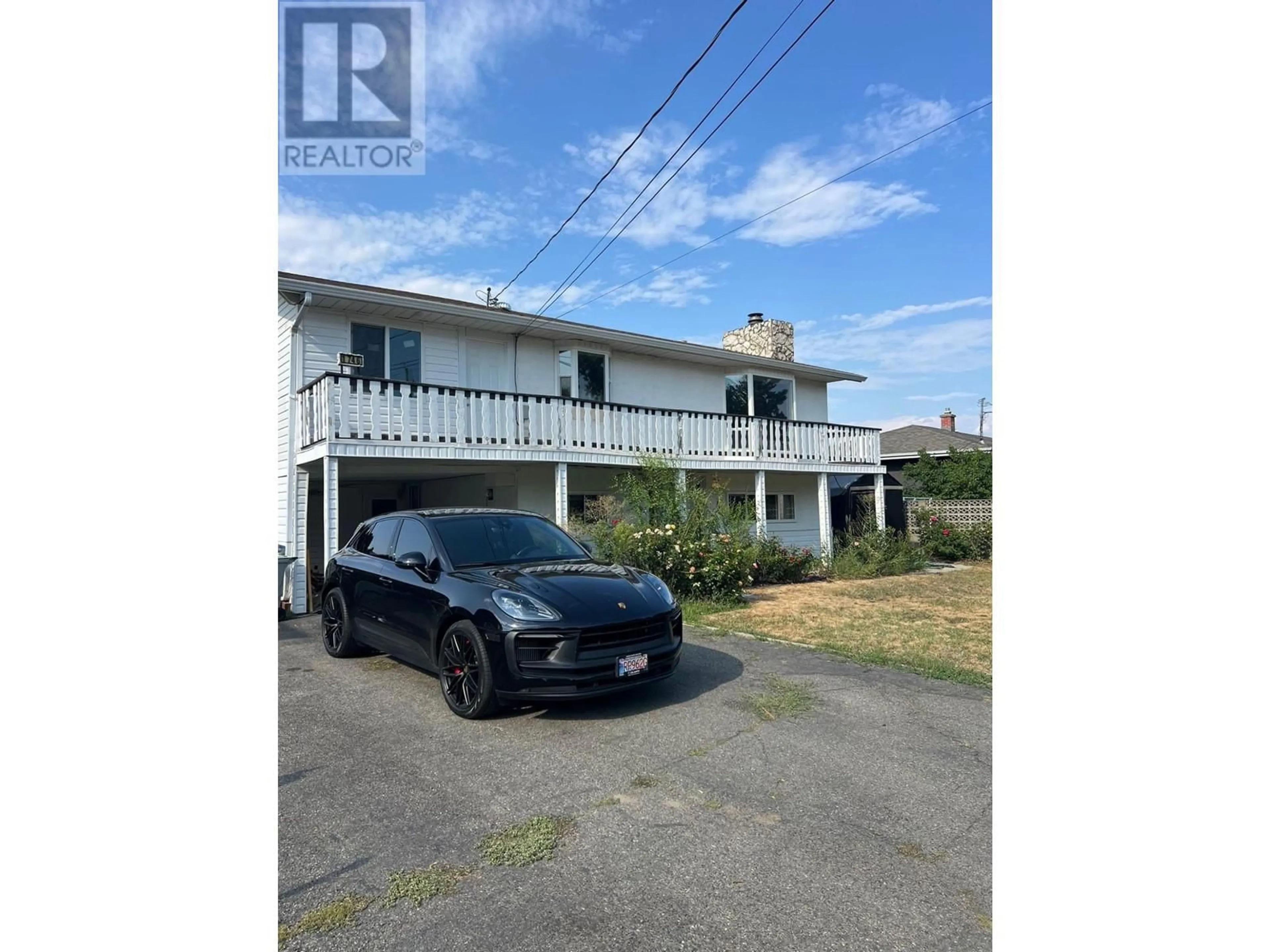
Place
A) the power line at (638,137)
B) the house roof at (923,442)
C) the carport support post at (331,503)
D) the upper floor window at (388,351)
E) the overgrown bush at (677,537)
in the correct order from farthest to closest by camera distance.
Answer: the house roof at (923,442), the upper floor window at (388,351), the overgrown bush at (677,537), the carport support post at (331,503), the power line at (638,137)

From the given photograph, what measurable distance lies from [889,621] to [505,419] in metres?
7.12

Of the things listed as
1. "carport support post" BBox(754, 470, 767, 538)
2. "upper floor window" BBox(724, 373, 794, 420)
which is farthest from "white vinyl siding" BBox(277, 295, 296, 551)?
"upper floor window" BBox(724, 373, 794, 420)

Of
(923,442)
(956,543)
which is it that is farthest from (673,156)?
(923,442)

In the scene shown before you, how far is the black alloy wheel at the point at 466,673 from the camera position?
4.89 meters

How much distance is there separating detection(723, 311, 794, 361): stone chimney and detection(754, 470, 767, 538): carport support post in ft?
16.3

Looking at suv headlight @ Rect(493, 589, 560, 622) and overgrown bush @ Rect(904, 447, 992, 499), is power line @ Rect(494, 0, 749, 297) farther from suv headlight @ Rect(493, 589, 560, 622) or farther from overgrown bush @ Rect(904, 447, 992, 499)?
overgrown bush @ Rect(904, 447, 992, 499)

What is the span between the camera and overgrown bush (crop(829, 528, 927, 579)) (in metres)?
15.0

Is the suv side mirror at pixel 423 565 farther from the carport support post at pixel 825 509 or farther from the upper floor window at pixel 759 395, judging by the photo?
the upper floor window at pixel 759 395

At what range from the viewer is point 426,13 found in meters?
4.40

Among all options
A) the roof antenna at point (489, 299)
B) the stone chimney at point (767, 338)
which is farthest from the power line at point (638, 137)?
the stone chimney at point (767, 338)

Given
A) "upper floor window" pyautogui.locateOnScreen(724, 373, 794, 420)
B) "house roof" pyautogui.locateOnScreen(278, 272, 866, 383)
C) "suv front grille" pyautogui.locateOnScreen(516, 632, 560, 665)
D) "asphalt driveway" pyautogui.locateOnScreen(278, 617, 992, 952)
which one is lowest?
"asphalt driveway" pyautogui.locateOnScreen(278, 617, 992, 952)

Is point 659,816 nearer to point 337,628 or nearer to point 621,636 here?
point 621,636

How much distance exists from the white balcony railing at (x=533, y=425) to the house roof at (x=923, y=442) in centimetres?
855
